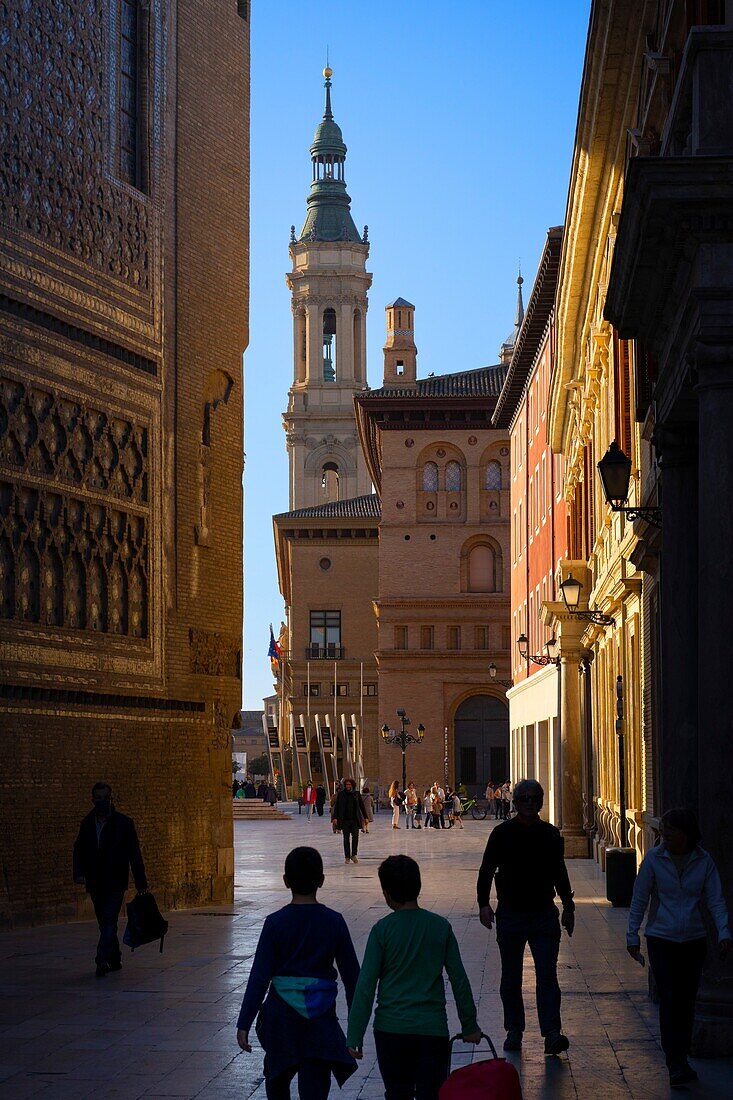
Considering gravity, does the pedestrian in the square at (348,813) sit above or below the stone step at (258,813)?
above

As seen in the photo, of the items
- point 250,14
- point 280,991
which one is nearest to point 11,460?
point 250,14

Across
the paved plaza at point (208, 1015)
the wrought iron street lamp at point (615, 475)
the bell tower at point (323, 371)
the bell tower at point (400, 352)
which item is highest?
the bell tower at point (323, 371)

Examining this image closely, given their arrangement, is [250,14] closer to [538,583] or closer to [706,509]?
[706,509]

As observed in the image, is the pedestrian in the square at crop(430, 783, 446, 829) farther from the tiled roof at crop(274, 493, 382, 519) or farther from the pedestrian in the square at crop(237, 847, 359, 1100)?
the pedestrian in the square at crop(237, 847, 359, 1100)

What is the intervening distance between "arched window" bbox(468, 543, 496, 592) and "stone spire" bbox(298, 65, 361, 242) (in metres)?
64.6

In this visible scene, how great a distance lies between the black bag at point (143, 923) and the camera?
13.9 m

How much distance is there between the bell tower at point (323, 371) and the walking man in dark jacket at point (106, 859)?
12039 centimetres

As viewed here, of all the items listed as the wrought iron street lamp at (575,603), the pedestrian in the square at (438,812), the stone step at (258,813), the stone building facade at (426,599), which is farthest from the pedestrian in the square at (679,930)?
the stone building facade at (426,599)

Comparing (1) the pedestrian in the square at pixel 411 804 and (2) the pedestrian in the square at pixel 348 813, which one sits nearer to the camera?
(2) the pedestrian in the square at pixel 348 813

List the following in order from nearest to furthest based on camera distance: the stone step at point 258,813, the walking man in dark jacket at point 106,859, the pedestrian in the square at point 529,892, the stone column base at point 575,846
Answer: the pedestrian in the square at point 529,892 → the walking man in dark jacket at point 106,859 → the stone column base at point 575,846 → the stone step at point 258,813

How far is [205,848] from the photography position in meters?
23.9

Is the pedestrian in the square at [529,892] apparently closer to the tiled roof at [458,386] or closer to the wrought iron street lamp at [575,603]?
the wrought iron street lamp at [575,603]

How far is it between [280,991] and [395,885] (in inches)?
25.2

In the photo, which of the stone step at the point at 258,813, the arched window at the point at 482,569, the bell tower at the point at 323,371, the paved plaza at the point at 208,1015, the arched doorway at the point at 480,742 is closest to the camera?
the paved plaza at the point at 208,1015
